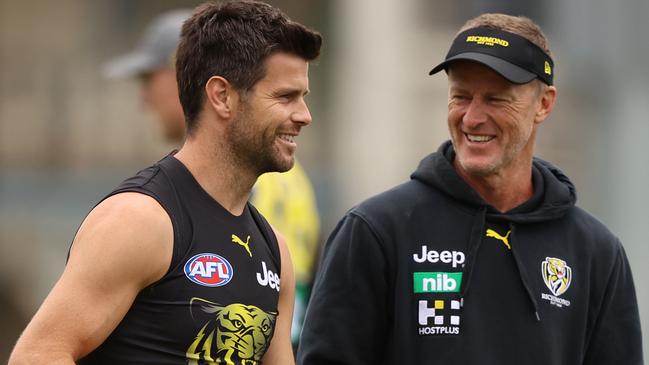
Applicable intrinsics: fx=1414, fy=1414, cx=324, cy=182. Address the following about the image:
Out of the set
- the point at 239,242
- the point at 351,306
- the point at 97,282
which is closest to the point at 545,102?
the point at 351,306

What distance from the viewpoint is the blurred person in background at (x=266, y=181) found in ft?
20.0

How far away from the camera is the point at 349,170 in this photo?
15422 millimetres

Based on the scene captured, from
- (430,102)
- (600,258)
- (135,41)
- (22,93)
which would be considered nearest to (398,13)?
(430,102)

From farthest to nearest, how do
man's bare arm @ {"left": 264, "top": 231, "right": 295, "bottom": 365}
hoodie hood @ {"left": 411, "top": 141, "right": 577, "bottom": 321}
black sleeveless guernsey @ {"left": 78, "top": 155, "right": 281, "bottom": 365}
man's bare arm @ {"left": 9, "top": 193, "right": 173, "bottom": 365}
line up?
hoodie hood @ {"left": 411, "top": 141, "right": 577, "bottom": 321} < man's bare arm @ {"left": 264, "top": 231, "right": 295, "bottom": 365} < black sleeveless guernsey @ {"left": 78, "top": 155, "right": 281, "bottom": 365} < man's bare arm @ {"left": 9, "top": 193, "right": 173, "bottom": 365}

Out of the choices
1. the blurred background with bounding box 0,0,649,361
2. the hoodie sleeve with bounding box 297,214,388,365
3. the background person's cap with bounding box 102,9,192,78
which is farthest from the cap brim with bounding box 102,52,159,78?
the blurred background with bounding box 0,0,649,361

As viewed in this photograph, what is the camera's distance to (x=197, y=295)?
3902mm

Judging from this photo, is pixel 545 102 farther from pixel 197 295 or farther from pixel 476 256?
pixel 197 295

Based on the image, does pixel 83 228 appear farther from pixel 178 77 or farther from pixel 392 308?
pixel 392 308

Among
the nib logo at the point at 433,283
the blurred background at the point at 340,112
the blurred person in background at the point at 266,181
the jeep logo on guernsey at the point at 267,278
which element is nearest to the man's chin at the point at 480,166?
the nib logo at the point at 433,283

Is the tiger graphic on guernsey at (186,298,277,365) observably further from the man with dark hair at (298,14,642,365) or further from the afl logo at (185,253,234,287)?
the man with dark hair at (298,14,642,365)

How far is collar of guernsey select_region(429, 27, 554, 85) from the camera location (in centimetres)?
462

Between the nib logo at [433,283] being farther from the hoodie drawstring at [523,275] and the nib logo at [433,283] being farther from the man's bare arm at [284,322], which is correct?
the man's bare arm at [284,322]

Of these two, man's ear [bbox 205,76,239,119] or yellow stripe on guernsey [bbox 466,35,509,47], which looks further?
yellow stripe on guernsey [bbox 466,35,509,47]

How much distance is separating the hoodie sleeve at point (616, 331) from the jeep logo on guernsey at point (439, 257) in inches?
21.8
